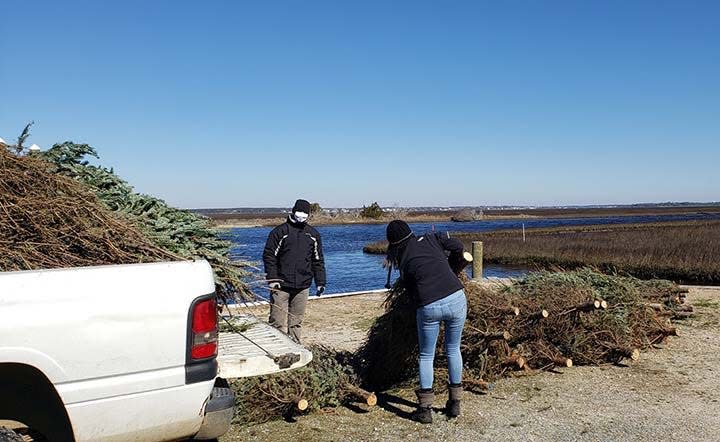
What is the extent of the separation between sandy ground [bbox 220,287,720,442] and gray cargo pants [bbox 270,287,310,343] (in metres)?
1.39

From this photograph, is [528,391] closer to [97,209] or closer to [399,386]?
[399,386]

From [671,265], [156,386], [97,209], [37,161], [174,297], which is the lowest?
[671,265]

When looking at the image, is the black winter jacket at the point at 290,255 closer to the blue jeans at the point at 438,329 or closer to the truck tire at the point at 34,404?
the blue jeans at the point at 438,329

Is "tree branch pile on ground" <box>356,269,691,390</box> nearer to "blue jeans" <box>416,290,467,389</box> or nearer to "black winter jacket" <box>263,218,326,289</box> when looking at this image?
"blue jeans" <box>416,290,467,389</box>

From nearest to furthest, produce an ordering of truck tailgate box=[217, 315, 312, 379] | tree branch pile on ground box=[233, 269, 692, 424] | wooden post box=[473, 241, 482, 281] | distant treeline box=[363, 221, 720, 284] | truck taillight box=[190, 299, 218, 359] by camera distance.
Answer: truck taillight box=[190, 299, 218, 359], truck tailgate box=[217, 315, 312, 379], tree branch pile on ground box=[233, 269, 692, 424], wooden post box=[473, 241, 482, 281], distant treeline box=[363, 221, 720, 284]

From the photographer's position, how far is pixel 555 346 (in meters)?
7.00

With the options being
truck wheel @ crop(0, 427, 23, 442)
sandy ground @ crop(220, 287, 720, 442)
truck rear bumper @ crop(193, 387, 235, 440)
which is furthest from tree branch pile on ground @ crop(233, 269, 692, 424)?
truck wheel @ crop(0, 427, 23, 442)

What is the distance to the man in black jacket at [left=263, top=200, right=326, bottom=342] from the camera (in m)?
6.96

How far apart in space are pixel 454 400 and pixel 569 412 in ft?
3.65

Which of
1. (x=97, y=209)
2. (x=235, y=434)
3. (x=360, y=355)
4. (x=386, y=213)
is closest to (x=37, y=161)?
(x=97, y=209)

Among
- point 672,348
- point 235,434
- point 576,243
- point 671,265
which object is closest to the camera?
point 235,434

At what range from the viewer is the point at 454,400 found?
546cm

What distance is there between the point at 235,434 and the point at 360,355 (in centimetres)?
181

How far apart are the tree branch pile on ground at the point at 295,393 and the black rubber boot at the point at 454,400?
2.32 feet
